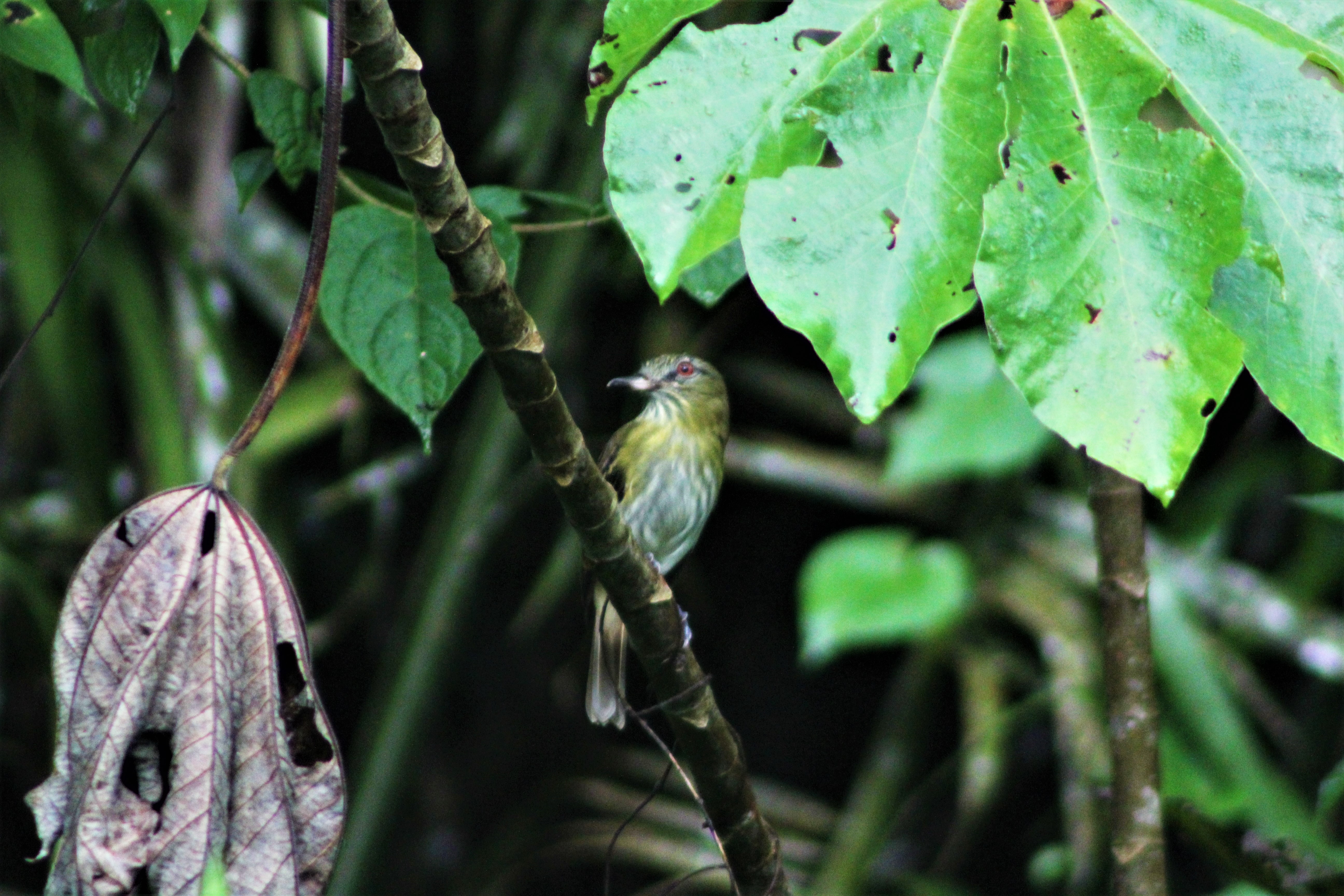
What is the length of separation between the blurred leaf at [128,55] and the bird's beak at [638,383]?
178cm

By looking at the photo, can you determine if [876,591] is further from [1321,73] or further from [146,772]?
[146,772]

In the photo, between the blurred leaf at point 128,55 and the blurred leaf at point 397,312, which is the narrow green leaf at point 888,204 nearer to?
the blurred leaf at point 397,312

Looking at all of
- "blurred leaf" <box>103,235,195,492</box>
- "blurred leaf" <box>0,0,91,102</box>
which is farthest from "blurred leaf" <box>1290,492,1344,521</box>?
"blurred leaf" <box>103,235,195,492</box>

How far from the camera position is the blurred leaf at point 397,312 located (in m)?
1.53

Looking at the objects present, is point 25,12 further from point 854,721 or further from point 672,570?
point 854,721

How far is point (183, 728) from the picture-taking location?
1116 millimetres

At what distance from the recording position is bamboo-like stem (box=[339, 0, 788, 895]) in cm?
114

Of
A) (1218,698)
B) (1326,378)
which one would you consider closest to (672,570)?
(1218,698)

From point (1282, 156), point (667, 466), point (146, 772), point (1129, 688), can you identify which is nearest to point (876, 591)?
point (667, 466)

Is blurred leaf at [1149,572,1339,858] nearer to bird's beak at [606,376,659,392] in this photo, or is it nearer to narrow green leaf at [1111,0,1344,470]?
bird's beak at [606,376,659,392]

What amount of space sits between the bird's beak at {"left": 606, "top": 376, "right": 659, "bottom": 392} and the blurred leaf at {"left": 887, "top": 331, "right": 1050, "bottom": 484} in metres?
0.62

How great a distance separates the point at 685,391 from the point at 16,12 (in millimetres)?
2172

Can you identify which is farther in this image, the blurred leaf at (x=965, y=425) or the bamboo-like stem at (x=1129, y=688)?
the blurred leaf at (x=965, y=425)

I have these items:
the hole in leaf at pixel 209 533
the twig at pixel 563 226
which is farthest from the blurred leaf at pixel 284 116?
the hole in leaf at pixel 209 533
